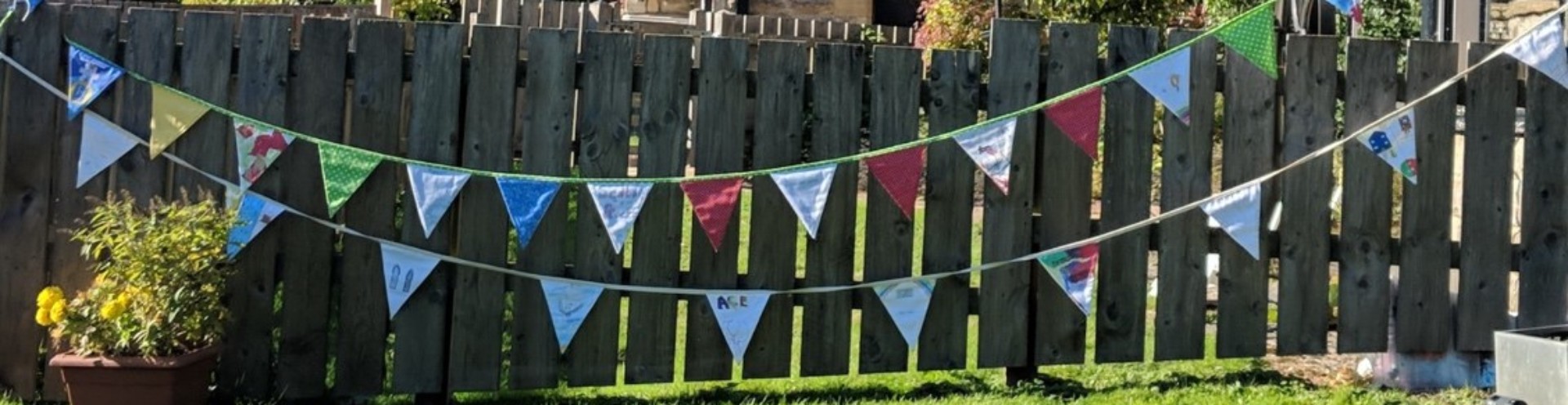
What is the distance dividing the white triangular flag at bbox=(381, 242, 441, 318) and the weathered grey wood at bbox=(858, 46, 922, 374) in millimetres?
Result: 1682

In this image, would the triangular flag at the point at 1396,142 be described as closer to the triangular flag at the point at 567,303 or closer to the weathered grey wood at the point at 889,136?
the weathered grey wood at the point at 889,136

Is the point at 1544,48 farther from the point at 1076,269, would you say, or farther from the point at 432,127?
the point at 432,127

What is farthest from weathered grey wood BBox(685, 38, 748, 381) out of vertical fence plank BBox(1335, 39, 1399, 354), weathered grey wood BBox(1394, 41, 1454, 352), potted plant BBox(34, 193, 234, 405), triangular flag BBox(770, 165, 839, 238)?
weathered grey wood BBox(1394, 41, 1454, 352)

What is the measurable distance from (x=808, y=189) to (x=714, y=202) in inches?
14.5

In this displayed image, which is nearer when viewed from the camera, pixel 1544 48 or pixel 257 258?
pixel 257 258

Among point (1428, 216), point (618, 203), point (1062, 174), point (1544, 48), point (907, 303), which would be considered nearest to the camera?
point (618, 203)

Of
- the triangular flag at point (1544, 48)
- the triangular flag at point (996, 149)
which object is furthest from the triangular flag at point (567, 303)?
the triangular flag at point (1544, 48)

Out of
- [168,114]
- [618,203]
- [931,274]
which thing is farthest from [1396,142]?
[168,114]

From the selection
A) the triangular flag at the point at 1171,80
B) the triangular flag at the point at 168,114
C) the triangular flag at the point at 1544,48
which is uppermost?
the triangular flag at the point at 1544,48

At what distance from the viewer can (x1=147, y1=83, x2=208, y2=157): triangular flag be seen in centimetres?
545

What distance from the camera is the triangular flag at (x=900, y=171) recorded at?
577cm

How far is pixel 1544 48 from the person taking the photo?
614 centimetres

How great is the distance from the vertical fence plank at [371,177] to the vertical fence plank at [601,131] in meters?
0.69

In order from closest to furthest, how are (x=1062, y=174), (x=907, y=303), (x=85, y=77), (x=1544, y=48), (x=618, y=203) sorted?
1. (x=85, y=77)
2. (x=618, y=203)
3. (x=907, y=303)
4. (x=1062, y=174)
5. (x=1544, y=48)
